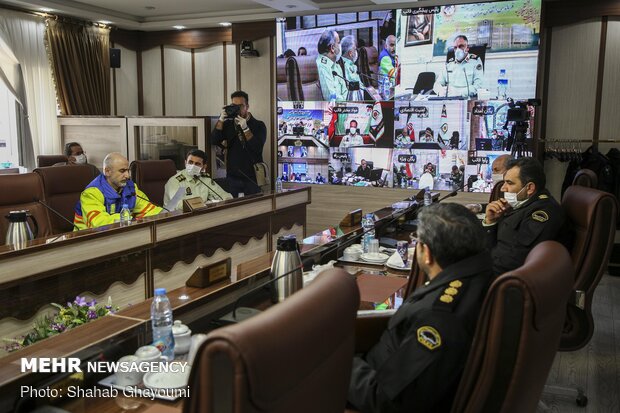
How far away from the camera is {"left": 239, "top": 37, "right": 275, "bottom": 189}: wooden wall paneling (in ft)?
22.4

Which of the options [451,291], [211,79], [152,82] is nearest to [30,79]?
[152,82]

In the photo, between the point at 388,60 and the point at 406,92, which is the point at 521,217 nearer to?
the point at 406,92

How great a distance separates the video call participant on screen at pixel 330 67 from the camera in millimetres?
6102

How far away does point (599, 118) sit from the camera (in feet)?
18.5

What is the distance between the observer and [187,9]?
22.4 feet

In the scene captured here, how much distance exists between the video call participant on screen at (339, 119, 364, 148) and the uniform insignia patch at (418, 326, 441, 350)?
501 centimetres

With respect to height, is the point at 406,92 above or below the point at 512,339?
above

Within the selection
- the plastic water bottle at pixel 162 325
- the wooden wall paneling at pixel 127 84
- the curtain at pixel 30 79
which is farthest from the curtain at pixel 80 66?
the plastic water bottle at pixel 162 325

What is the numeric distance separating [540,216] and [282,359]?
2.28m

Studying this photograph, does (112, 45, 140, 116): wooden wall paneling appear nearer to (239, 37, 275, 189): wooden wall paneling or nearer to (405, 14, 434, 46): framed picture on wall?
(239, 37, 275, 189): wooden wall paneling

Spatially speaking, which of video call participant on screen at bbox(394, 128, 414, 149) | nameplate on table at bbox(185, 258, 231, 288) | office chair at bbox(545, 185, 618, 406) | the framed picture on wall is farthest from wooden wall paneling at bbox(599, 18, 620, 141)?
nameplate on table at bbox(185, 258, 231, 288)

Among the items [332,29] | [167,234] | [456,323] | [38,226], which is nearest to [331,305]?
[456,323]

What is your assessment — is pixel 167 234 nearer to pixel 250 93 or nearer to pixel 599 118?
pixel 250 93

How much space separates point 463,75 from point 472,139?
64 centimetres
